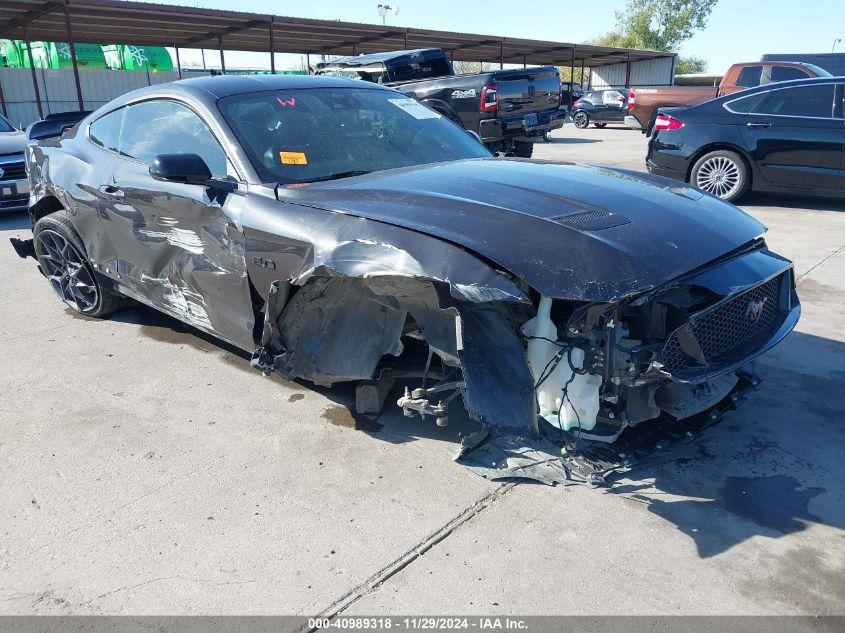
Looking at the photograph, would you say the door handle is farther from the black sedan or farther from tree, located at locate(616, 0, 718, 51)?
tree, located at locate(616, 0, 718, 51)

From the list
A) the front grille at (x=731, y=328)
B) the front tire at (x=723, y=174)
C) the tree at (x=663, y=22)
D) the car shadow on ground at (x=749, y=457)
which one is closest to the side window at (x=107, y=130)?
the car shadow on ground at (x=749, y=457)

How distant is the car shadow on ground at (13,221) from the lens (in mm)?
8680

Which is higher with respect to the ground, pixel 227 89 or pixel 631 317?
pixel 227 89

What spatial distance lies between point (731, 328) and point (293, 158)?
2233mm

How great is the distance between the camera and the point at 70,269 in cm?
499

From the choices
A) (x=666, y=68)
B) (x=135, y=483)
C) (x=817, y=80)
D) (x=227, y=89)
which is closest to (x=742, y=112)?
(x=817, y=80)

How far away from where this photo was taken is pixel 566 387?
2.69 meters

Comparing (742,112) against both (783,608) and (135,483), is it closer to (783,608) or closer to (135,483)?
(783,608)

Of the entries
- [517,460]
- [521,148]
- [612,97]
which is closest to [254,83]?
[517,460]

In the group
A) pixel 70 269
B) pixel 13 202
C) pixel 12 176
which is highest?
pixel 12 176

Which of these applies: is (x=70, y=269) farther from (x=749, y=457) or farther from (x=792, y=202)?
(x=792, y=202)

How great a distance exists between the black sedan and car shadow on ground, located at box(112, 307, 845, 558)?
4421 mm

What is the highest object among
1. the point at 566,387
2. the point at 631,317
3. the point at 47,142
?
the point at 47,142

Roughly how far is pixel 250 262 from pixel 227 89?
1165 millimetres
